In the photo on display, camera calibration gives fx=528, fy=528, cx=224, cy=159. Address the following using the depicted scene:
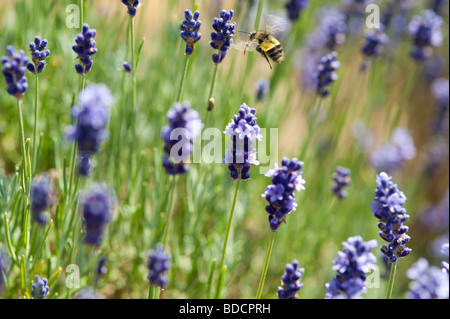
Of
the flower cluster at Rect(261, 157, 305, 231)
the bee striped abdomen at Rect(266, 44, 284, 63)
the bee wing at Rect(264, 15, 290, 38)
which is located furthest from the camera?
the bee wing at Rect(264, 15, 290, 38)

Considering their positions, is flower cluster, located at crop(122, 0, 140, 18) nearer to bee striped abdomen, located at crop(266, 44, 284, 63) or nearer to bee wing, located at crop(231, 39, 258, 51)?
bee wing, located at crop(231, 39, 258, 51)

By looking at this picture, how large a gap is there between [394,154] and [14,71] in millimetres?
3014

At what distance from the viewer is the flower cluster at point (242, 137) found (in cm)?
179

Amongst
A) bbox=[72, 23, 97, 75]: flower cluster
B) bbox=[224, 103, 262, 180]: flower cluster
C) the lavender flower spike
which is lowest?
the lavender flower spike

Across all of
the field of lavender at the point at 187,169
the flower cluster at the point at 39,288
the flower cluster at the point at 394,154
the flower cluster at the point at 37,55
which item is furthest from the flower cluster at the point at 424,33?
the flower cluster at the point at 39,288

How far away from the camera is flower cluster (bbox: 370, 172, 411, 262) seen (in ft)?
5.86

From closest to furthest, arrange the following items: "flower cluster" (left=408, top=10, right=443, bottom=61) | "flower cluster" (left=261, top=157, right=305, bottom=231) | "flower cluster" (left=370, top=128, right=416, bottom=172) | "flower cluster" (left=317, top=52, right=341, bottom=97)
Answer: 1. "flower cluster" (left=261, top=157, right=305, bottom=231)
2. "flower cluster" (left=317, top=52, right=341, bottom=97)
3. "flower cluster" (left=408, top=10, right=443, bottom=61)
4. "flower cluster" (left=370, top=128, right=416, bottom=172)

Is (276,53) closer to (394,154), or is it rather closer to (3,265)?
(394,154)

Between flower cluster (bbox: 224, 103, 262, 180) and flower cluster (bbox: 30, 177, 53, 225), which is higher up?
flower cluster (bbox: 224, 103, 262, 180)

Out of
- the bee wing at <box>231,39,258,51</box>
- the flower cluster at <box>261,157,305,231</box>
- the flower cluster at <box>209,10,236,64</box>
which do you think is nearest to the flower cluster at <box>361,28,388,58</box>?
the bee wing at <box>231,39,258,51</box>

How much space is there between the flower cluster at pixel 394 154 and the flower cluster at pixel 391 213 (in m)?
2.11

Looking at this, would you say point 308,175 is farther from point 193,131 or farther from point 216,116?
point 193,131
